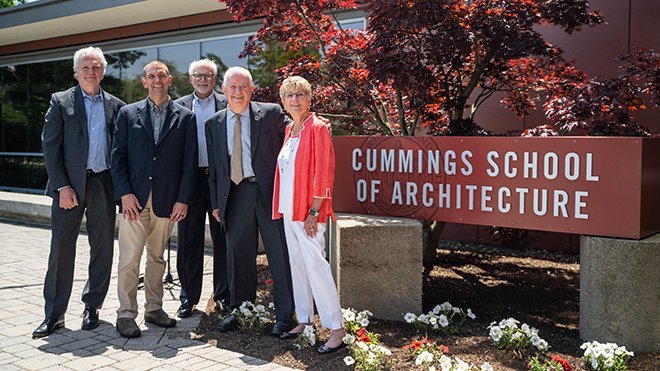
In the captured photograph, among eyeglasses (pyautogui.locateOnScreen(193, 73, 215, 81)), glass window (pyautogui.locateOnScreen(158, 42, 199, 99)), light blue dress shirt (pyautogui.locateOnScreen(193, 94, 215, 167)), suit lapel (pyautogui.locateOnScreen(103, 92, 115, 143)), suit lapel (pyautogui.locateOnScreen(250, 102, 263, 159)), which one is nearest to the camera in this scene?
suit lapel (pyautogui.locateOnScreen(250, 102, 263, 159))

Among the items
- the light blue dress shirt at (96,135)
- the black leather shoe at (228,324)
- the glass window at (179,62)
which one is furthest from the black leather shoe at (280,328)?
the glass window at (179,62)

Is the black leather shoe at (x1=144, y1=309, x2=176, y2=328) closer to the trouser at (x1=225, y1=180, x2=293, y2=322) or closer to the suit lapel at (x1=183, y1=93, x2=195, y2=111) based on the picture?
the trouser at (x1=225, y1=180, x2=293, y2=322)

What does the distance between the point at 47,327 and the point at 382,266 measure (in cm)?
264

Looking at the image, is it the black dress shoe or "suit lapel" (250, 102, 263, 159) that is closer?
the black dress shoe

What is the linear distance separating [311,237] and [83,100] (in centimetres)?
215

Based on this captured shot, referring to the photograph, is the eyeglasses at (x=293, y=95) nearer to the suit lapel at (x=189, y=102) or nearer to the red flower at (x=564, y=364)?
the suit lapel at (x=189, y=102)

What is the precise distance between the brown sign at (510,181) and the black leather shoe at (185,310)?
155 centimetres

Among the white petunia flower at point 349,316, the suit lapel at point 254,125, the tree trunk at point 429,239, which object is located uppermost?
the suit lapel at point 254,125

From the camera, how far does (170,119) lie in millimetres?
4863

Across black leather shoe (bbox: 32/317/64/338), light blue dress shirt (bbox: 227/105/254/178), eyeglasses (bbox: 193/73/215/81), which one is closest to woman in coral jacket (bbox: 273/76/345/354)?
light blue dress shirt (bbox: 227/105/254/178)

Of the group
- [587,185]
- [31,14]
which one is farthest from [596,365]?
[31,14]

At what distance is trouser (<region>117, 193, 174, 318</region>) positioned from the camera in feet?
15.8

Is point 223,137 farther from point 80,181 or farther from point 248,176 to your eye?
point 80,181

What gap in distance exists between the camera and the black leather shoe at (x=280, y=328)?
462 cm
